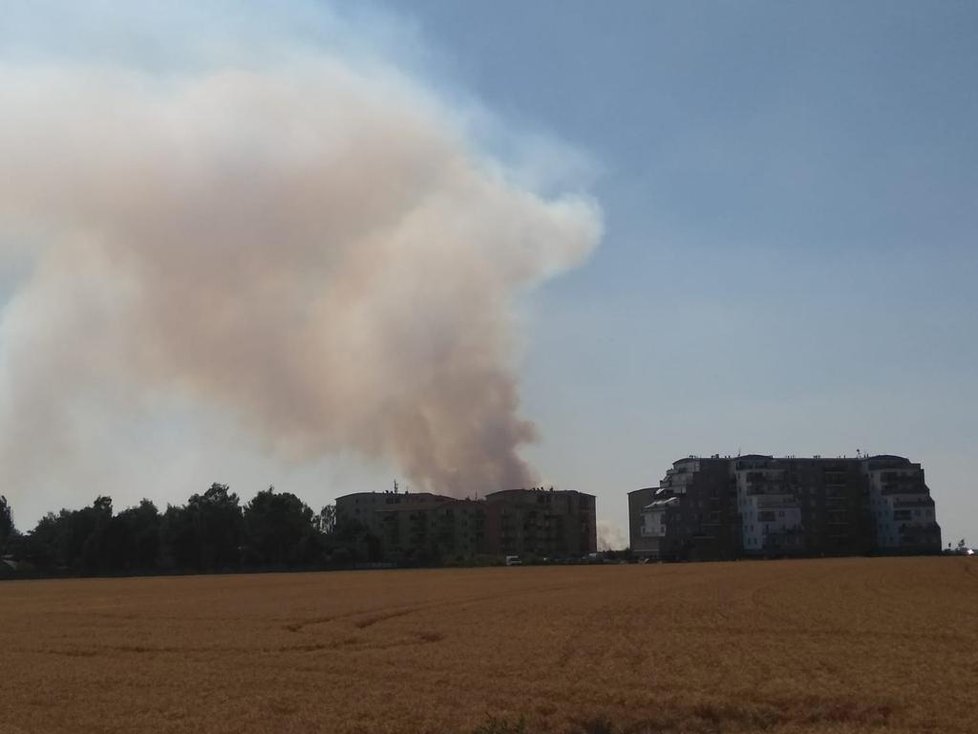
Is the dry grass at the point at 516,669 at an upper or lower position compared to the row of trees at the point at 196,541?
lower

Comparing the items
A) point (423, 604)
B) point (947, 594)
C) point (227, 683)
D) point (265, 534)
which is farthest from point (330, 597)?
point (265, 534)

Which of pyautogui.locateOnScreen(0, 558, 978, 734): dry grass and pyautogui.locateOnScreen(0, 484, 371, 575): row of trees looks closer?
pyautogui.locateOnScreen(0, 558, 978, 734): dry grass

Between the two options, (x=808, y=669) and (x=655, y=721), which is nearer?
(x=655, y=721)

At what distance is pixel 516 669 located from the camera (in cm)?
2688

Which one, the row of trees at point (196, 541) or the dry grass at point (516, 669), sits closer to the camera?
the dry grass at point (516, 669)

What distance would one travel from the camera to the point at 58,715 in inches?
883

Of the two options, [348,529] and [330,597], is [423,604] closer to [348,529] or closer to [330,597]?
[330,597]

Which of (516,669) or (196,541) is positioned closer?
(516,669)

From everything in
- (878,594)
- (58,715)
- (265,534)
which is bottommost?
(58,715)

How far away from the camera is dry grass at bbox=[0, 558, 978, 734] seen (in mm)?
20641

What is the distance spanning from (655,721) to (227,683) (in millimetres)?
11667

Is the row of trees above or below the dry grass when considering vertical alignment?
above

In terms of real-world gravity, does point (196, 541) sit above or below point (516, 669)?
above

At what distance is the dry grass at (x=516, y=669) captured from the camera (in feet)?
67.7
